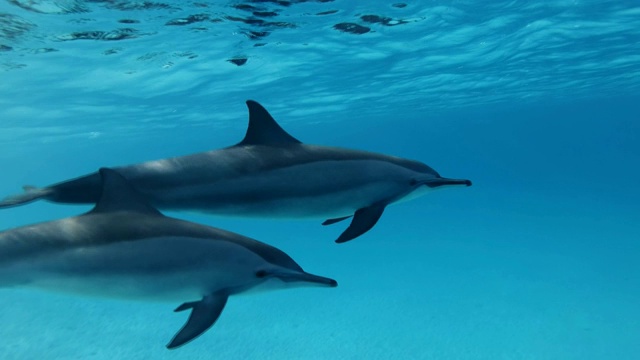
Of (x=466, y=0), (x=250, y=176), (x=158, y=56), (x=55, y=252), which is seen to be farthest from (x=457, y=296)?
(x=55, y=252)

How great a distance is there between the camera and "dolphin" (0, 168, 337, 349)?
14.6 feet

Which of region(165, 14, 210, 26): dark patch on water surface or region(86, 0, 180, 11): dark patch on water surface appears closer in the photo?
region(86, 0, 180, 11): dark patch on water surface

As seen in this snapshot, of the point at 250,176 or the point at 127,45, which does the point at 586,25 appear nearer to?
the point at 127,45

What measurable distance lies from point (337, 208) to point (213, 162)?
1500 mm

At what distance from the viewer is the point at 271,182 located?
5.54 metres

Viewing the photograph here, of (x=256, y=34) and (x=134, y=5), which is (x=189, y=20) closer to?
(x=134, y=5)

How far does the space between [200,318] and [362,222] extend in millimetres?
2172

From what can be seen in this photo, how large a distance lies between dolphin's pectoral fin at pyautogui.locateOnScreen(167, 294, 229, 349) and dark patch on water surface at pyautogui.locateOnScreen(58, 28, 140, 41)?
13229 mm

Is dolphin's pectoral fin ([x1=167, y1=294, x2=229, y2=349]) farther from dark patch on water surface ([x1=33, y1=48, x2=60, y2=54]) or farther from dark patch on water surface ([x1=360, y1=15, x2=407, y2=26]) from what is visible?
dark patch on water surface ([x1=33, y1=48, x2=60, y2=54])

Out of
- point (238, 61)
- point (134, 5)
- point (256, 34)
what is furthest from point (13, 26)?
point (238, 61)

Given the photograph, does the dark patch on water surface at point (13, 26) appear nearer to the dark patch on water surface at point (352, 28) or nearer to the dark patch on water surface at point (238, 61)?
the dark patch on water surface at point (238, 61)

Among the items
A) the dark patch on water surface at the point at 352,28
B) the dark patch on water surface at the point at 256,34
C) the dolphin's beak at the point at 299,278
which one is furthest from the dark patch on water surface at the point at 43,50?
the dolphin's beak at the point at 299,278

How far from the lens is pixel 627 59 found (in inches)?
1046

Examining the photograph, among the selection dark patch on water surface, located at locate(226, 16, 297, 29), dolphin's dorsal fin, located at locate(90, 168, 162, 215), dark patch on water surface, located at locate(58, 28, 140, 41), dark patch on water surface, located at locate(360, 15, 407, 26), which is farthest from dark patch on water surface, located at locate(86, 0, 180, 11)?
dolphin's dorsal fin, located at locate(90, 168, 162, 215)
